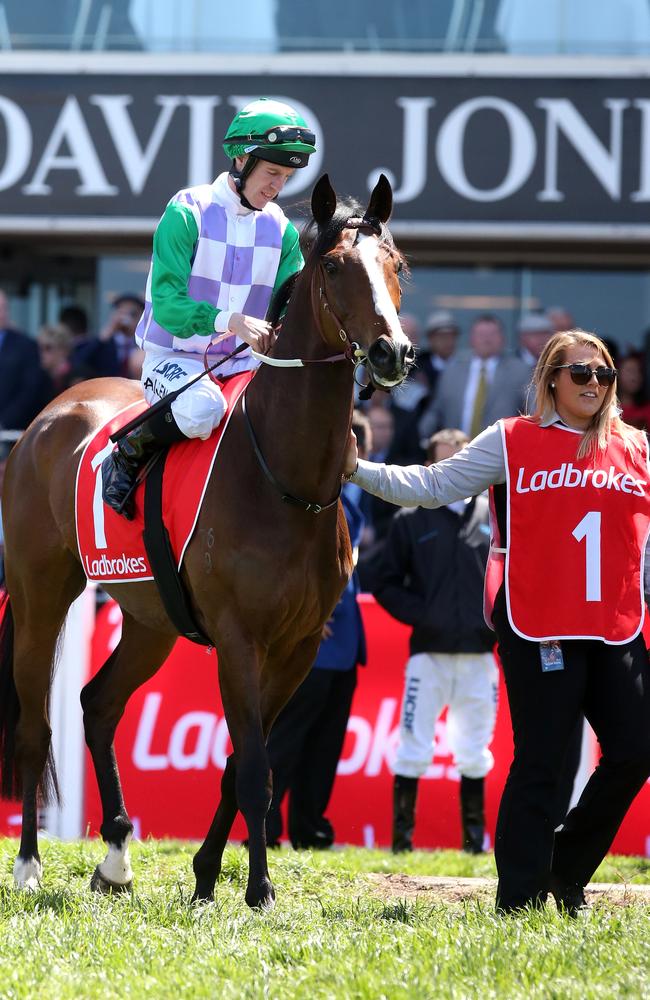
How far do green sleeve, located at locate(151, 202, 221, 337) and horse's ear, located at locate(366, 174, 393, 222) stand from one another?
24.7 inches

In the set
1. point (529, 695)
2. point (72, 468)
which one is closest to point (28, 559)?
point (72, 468)

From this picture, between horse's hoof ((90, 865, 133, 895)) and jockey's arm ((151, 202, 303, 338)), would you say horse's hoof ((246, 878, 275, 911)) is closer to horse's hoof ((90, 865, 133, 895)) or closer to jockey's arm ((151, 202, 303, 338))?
horse's hoof ((90, 865, 133, 895))

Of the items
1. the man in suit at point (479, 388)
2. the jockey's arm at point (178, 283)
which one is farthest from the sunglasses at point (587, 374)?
the man in suit at point (479, 388)

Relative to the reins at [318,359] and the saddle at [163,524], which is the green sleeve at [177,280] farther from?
the saddle at [163,524]

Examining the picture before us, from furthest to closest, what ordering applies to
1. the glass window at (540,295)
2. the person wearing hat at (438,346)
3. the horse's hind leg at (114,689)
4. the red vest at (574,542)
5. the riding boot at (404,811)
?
the glass window at (540,295), the person wearing hat at (438,346), the riding boot at (404,811), the horse's hind leg at (114,689), the red vest at (574,542)

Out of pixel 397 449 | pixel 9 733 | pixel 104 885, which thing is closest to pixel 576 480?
pixel 104 885

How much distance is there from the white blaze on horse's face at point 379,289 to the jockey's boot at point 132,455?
97cm

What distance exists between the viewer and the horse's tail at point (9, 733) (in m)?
6.05

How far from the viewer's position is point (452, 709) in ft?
25.4

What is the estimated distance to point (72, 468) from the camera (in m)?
5.91

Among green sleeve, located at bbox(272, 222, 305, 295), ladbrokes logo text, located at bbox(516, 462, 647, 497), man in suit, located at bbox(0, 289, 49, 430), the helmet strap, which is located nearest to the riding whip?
green sleeve, located at bbox(272, 222, 305, 295)

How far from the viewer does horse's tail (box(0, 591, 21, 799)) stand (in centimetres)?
608

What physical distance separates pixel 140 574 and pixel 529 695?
5.21ft

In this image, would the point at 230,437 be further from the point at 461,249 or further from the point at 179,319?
the point at 461,249
